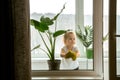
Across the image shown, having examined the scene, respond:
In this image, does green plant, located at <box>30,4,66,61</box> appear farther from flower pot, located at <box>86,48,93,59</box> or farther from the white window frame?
flower pot, located at <box>86,48,93,59</box>

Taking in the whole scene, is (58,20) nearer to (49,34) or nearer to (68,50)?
(49,34)

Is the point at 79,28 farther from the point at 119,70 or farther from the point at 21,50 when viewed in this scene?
the point at 21,50

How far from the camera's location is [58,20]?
2.40 m

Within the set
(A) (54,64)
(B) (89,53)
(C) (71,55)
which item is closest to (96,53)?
(B) (89,53)

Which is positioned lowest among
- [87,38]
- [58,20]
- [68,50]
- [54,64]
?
[54,64]

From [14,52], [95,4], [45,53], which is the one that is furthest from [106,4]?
[14,52]

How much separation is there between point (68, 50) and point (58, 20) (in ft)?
0.97

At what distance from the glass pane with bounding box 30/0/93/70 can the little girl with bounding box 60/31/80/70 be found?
0.14ft

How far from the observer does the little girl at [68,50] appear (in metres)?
2.35

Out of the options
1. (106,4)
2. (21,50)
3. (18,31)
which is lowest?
(21,50)

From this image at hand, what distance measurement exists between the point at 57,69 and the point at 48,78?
0.48 feet

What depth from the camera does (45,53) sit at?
2389mm

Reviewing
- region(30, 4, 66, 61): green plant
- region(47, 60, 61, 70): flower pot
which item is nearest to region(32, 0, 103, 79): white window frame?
region(47, 60, 61, 70): flower pot

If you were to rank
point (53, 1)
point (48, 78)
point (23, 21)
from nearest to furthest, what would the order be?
point (23, 21) < point (48, 78) < point (53, 1)
